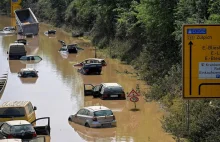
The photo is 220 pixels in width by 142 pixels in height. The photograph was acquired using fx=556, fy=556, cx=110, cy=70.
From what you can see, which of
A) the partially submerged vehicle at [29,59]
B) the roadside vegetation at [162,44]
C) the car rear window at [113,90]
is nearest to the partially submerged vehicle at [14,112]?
the roadside vegetation at [162,44]

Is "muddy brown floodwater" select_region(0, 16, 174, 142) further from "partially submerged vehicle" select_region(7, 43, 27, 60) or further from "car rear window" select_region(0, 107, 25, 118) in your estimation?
"car rear window" select_region(0, 107, 25, 118)

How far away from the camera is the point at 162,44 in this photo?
44844 millimetres

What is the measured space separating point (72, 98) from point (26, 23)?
54410 millimetres

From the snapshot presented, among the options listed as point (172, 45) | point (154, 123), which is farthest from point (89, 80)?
point (154, 123)

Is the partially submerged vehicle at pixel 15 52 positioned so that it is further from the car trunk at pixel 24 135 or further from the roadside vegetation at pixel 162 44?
the car trunk at pixel 24 135

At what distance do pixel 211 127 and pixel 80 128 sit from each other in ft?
30.4

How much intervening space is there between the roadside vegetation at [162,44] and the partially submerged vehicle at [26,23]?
11165 mm

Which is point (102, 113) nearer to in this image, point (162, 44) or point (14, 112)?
point (14, 112)

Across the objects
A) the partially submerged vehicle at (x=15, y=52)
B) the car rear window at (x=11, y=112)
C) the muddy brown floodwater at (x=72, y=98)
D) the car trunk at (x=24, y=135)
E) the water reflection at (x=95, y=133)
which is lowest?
the water reflection at (x=95, y=133)

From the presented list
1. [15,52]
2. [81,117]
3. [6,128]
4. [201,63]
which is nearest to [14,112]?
[6,128]

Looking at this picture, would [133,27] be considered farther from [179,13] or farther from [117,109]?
[117,109]

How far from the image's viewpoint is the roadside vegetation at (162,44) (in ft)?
81.2

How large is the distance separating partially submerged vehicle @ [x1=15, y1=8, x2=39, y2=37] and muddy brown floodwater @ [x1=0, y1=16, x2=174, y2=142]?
18.5 meters

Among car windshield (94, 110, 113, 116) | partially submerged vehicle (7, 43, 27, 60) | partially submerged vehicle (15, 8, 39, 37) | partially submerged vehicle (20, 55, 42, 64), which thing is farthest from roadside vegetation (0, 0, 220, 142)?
partially submerged vehicle (15, 8, 39, 37)
